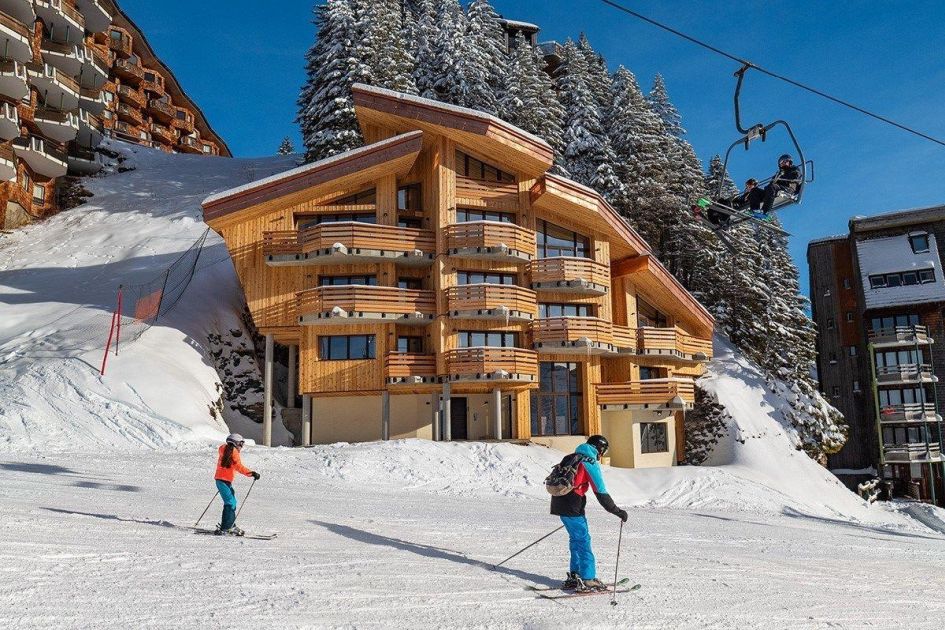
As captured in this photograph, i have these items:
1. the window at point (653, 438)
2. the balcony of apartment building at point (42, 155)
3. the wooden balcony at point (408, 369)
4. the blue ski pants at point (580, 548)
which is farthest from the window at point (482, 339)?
the balcony of apartment building at point (42, 155)

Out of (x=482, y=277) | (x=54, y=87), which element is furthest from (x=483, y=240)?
(x=54, y=87)

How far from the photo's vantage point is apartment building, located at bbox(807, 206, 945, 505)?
43.6 metres

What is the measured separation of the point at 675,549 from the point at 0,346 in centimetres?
2407

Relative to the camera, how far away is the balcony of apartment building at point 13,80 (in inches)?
1451

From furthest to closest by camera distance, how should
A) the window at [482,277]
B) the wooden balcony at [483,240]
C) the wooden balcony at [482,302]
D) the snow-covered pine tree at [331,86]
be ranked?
the snow-covered pine tree at [331,86], the window at [482,277], the wooden balcony at [483,240], the wooden balcony at [482,302]

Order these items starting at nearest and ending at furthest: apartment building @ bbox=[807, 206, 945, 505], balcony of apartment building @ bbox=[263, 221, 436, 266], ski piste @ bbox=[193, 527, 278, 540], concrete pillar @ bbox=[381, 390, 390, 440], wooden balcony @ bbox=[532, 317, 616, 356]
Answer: ski piste @ bbox=[193, 527, 278, 540] → concrete pillar @ bbox=[381, 390, 390, 440] → balcony of apartment building @ bbox=[263, 221, 436, 266] → wooden balcony @ bbox=[532, 317, 616, 356] → apartment building @ bbox=[807, 206, 945, 505]

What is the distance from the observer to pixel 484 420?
28.8m

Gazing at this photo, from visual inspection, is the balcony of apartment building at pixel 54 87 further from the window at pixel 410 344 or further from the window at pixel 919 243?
the window at pixel 919 243

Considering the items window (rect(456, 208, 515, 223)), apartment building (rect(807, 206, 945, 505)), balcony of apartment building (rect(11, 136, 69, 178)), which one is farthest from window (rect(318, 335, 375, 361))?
apartment building (rect(807, 206, 945, 505))

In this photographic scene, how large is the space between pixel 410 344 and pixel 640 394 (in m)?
9.88

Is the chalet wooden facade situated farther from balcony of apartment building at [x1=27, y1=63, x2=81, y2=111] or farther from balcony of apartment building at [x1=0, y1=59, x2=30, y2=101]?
balcony of apartment building at [x1=27, y1=63, x2=81, y2=111]

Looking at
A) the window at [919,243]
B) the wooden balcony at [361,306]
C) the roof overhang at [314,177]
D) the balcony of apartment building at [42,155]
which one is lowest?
the wooden balcony at [361,306]

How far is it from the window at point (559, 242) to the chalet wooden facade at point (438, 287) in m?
0.08

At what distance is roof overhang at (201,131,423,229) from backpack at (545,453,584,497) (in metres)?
21.3
